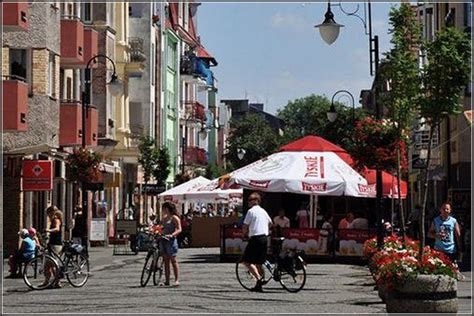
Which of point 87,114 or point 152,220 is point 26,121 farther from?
point 152,220

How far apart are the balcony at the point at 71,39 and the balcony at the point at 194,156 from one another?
4783cm

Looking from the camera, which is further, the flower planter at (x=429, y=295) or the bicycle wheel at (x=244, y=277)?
the bicycle wheel at (x=244, y=277)

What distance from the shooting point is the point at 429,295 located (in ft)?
55.4

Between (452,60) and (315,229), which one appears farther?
(315,229)

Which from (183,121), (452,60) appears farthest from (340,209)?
(183,121)

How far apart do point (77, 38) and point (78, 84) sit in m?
6.50

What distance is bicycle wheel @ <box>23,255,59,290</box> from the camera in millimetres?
25797

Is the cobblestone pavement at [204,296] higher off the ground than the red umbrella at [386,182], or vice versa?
the red umbrella at [386,182]

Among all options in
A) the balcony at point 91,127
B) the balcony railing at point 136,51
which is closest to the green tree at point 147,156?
the balcony railing at point 136,51

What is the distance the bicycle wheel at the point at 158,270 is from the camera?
26566 millimetres

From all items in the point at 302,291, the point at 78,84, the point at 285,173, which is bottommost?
the point at 302,291

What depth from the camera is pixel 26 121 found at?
123 ft

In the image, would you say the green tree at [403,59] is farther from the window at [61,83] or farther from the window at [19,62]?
the window at [61,83]

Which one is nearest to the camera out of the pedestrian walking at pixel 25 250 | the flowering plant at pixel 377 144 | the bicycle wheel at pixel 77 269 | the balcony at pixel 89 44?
the bicycle wheel at pixel 77 269
